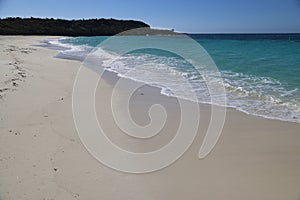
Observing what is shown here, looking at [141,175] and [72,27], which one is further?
[72,27]

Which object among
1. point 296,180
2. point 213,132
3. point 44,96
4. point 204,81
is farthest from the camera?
point 204,81

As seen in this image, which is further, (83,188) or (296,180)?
(296,180)

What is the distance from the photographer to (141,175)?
95.0 inches

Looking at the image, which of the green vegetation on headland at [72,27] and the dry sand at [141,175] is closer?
the dry sand at [141,175]

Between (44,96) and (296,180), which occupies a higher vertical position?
(44,96)

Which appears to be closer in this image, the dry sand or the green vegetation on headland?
the dry sand

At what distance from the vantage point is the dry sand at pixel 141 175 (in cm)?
212

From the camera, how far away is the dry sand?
6.95ft

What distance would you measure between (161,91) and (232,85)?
5.56 ft

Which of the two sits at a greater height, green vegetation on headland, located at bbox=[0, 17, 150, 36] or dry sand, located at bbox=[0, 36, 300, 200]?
green vegetation on headland, located at bbox=[0, 17, 150, 36]

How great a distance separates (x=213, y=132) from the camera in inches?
138

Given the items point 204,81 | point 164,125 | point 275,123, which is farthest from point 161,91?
point 275,123

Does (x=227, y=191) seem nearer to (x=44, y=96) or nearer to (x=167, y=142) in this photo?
(x=167, y=142)

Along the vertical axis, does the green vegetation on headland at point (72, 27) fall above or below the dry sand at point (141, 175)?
Answer: above
